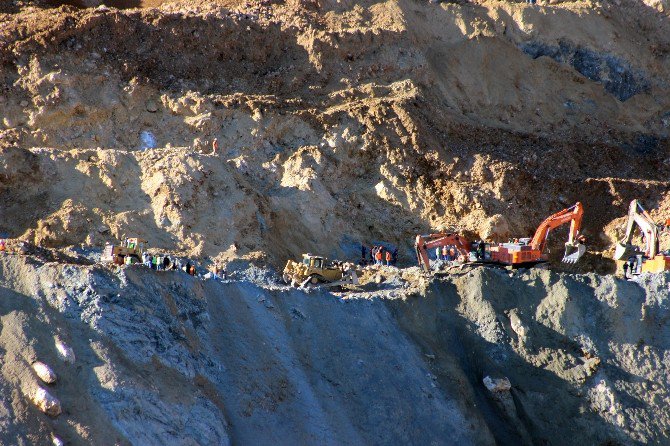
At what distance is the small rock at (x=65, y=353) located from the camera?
18.0 metres

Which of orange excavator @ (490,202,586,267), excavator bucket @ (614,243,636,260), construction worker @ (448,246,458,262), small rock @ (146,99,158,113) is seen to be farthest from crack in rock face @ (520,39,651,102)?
small rock @ (146,99,158,113)

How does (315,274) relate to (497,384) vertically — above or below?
above

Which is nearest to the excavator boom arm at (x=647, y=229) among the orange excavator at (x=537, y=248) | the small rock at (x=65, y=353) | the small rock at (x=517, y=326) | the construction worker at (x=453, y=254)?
the orange excavator at (x=537, y=248)

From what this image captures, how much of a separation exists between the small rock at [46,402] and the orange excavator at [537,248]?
13271 mm

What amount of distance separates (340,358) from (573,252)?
9321 millimetres

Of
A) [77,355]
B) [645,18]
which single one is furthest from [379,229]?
[645,18]

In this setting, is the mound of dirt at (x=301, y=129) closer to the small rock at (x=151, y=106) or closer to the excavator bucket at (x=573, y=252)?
the small rock at (x=151, y=106)

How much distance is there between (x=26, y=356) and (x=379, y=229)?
14873mm

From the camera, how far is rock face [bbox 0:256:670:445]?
60.0 feet

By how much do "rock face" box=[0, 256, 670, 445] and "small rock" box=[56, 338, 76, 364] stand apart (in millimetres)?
170

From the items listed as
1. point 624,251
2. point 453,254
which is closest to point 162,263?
point 453,254

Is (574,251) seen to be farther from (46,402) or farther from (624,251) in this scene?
(46,402)

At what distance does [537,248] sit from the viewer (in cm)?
2747

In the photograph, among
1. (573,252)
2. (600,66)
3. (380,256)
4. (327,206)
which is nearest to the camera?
(573,252)
